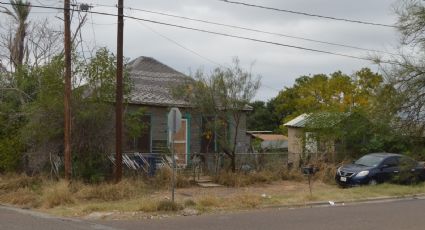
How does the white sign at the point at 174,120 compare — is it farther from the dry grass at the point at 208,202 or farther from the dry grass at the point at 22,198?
the dry grass at the point at 22,198

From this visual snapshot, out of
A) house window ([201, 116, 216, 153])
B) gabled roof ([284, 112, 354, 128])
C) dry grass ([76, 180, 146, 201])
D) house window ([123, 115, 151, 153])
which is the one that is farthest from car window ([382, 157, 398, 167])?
dry grass ([76, 180, 146, 201])

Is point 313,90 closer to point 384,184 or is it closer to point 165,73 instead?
point 165,73

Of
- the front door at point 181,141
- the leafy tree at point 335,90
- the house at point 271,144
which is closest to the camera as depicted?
the front door at point 181,141

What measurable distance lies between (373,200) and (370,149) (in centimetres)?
834

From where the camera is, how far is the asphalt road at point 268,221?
12.5 metres

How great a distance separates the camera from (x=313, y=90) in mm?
57344

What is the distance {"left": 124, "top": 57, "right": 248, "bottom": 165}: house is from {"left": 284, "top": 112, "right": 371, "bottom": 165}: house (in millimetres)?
3056

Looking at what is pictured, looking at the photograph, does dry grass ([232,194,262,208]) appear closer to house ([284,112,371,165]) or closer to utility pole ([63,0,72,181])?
utility pole ([63,0,72,181])

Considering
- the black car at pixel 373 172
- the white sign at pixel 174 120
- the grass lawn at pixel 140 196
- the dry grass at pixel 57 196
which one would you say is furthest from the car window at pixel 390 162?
the dry grass at pixel 57 196

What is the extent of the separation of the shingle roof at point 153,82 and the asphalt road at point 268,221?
30.2 ft

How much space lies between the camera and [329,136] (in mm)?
26859

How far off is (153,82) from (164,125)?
288 centimetres

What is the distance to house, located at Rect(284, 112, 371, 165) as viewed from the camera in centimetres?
2666

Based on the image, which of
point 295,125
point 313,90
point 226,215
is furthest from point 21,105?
point 313,90
